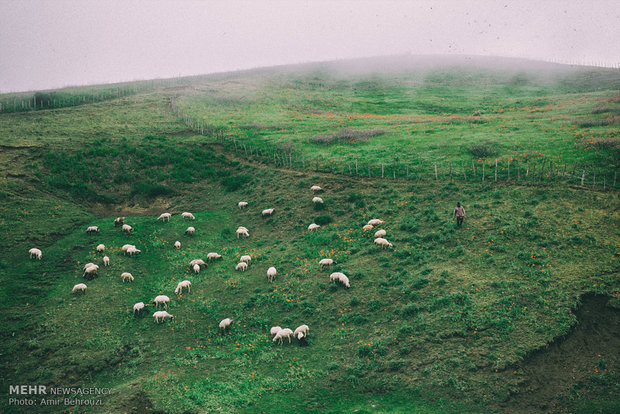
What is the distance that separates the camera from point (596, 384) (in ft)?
46.7

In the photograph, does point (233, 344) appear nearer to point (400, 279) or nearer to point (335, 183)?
point (400, 279)

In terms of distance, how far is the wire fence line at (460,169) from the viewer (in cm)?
3012

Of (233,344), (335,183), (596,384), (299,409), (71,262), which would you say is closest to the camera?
(596,384)

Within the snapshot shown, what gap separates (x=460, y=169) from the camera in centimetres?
3591

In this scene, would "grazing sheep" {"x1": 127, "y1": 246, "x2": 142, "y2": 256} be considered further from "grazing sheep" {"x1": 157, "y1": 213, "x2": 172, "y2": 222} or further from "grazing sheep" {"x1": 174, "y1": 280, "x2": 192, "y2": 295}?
"grazing sheep" {"x1": 174, "y1": 280, "x2": 192, "y2": 295}

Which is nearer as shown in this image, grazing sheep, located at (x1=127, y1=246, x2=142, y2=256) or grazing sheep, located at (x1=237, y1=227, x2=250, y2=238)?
grazing sheep, located at (x1=127, y1=246, x2=142, y2=256)

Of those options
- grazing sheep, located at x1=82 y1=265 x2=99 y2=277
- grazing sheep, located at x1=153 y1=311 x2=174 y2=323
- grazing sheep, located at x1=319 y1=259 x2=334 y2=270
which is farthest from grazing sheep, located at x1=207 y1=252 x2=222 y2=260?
grazing sheep, located at x1=319 y1=259 x2=334 y2=270

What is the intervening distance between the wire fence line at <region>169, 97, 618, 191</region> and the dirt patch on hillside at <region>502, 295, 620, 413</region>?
52.4 ft

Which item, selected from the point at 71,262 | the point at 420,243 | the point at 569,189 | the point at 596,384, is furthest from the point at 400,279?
the point at 71,262

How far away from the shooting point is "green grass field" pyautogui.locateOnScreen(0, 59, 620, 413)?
15.8 meters

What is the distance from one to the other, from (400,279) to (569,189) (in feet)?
57.8

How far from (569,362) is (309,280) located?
48.8 ft

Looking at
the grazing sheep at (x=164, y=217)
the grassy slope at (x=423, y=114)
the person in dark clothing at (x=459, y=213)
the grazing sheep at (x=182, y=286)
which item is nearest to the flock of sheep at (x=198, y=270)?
the grazing sheep at (x=182, y=286)

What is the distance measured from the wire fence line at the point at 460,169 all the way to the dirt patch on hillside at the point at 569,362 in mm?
15986
